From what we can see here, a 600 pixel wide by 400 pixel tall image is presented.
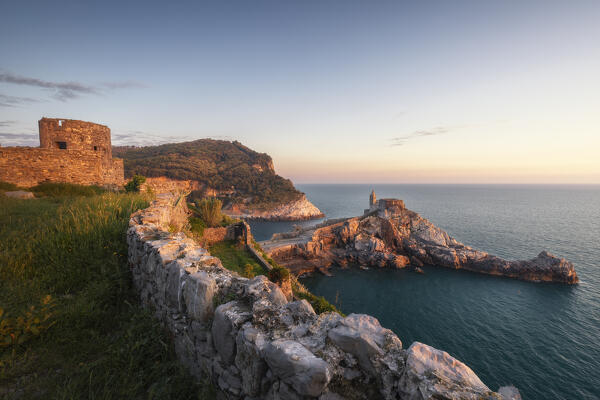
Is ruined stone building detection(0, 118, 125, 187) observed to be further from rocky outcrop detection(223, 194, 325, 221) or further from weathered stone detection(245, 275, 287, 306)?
rocky outcrop detection(223, 194, 325, 221)

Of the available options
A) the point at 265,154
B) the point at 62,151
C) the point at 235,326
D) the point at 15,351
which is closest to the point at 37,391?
the point at 15,351

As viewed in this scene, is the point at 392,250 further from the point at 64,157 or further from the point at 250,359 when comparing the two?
the point at 250,359

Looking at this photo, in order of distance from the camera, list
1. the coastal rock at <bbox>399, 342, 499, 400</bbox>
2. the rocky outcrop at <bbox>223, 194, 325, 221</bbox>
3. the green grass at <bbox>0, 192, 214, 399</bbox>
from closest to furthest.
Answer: the coastal rock at <bbox>399, 342, 499, 400</bbox> < the green grass at <bbox>0, 192, 214, 399</bbox> < the rocky outcrop at <bbox>223, 194, 325, 221</bbox>

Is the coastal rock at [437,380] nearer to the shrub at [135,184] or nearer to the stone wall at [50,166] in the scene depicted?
the shrub at [135,184]

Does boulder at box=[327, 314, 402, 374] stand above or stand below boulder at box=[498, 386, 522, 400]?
above

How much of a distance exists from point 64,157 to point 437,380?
18899mm

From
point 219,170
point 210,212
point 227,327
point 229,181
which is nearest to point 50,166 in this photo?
point 210,212

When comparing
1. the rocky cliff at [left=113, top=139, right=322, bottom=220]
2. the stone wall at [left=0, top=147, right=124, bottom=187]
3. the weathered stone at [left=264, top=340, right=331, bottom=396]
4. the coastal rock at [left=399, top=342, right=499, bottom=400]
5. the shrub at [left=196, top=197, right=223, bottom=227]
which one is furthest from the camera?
the rocky cliff at [left=113, top=139, right=322, bottom=220]

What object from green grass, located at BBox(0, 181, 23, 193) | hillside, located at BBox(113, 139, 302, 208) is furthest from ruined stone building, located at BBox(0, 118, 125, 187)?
hillside, located at BBox(113, 139, 302, 208)

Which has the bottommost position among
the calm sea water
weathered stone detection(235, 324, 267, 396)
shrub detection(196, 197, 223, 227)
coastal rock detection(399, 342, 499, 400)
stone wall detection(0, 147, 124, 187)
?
the calm sea water

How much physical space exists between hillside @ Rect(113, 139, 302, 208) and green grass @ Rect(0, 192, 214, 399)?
219 feet

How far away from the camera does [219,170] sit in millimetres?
90500

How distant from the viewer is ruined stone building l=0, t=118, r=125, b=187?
39.4ft

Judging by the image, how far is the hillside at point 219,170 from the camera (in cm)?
7238
